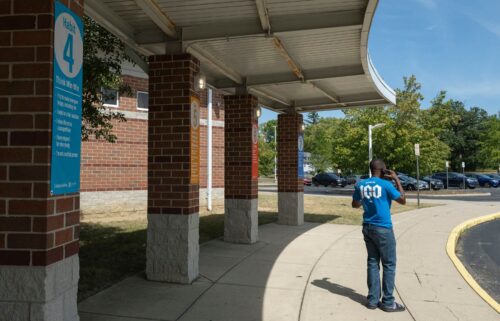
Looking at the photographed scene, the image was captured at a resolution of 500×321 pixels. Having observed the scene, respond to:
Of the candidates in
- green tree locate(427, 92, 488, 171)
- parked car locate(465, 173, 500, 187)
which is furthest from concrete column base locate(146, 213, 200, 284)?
green tree locate(427, 92, 488, 171)

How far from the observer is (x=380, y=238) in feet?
17.9

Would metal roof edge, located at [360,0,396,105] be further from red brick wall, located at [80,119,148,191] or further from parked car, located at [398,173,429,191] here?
parked car, located at [398,173,429,191]

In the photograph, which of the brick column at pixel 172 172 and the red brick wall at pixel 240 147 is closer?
the brick column at pixel 172 172

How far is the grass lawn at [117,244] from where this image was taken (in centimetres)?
654

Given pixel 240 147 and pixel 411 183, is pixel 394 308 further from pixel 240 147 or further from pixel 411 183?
pixel 411 183

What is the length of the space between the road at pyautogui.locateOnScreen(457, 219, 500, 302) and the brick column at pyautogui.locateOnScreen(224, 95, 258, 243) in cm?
443

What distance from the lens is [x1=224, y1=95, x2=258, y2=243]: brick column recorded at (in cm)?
956

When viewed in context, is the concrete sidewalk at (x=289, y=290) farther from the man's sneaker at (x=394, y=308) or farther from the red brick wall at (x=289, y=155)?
the red brick wall at (x=289, y=155)

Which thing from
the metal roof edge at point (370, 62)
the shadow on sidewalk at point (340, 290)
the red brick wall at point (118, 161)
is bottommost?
the shadow on sidewalk at point (340, 290)

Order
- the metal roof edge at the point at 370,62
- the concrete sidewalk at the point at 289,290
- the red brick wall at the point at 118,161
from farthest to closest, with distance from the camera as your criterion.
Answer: the red brick wall at the point at 118,161, the metal roof edge at the point at 370,62, the concrete sidewalk at the point at 289,290

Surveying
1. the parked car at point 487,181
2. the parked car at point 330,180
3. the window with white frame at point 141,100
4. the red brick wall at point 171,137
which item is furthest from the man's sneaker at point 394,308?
the parked car at point 487,181

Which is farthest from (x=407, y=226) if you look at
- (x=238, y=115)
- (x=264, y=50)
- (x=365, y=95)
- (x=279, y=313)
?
(x=279, y=313)

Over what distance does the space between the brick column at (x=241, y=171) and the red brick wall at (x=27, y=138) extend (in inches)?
263

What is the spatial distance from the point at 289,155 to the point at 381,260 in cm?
747
